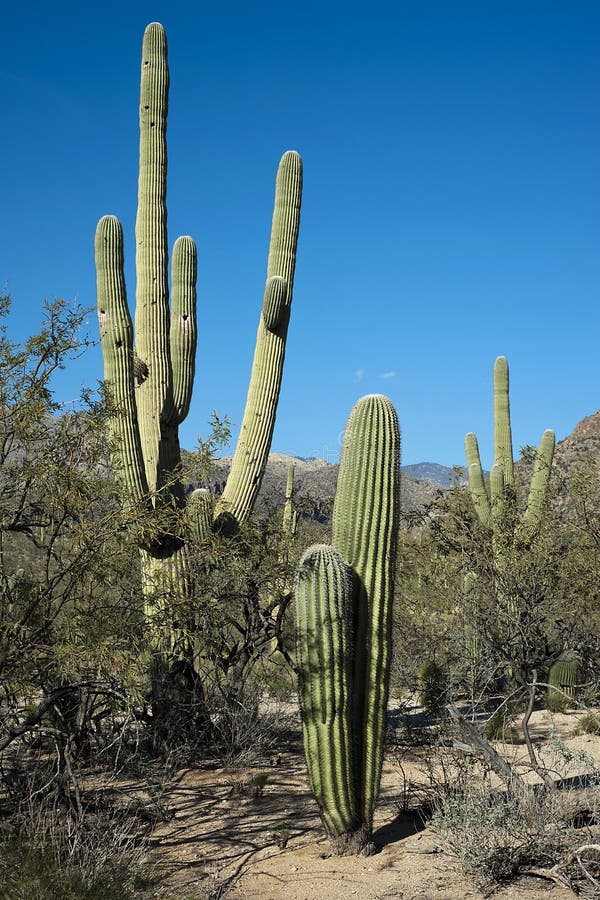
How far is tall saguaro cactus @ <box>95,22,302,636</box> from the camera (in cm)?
894

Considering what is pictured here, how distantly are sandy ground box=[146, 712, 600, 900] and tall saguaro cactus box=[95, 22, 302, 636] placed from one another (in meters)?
1.99

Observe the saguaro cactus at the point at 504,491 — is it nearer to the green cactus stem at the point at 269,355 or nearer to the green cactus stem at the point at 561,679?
the green cactus stem at the point at 561,679

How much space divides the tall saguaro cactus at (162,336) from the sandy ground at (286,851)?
1988 millimetres

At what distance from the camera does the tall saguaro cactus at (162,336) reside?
8.94m

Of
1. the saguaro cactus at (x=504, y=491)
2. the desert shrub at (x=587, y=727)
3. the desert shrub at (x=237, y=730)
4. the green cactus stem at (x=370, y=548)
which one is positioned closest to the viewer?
the green cactus stem at (x=370, y=548)

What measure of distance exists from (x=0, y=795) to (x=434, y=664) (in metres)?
6.39

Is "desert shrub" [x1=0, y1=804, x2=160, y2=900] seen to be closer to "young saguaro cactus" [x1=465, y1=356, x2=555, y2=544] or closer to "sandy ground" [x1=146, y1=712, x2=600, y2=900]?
"sandy ground" [x1=146, y1=712, x2=600, y2=900]

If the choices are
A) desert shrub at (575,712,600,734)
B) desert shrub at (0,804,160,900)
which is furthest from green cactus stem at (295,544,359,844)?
desert shrub at (575,712,600,734)

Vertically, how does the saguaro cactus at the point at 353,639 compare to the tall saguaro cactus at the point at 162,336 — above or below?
below

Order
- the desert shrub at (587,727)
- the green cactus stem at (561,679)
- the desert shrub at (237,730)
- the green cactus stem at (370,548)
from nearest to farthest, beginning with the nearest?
1. the green cactus stem at (370,548)
2. the desert shrub at (237,730)
3. the desert shrub at (587,727)
4. the green cactus stem at (561,679)

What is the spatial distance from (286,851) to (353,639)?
5.59ft

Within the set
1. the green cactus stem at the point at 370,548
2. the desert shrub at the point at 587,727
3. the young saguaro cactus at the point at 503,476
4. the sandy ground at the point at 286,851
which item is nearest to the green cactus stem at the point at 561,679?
the desert shrub at the point at 587,727

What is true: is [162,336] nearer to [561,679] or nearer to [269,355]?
[269,355]

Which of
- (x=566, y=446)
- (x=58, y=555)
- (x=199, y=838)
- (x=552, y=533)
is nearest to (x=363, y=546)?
(x=58, y=555)
